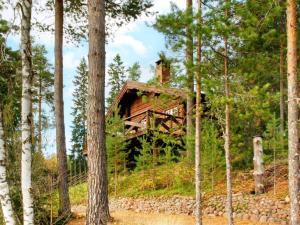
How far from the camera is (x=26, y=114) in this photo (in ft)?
25.2

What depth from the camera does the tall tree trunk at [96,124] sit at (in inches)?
305

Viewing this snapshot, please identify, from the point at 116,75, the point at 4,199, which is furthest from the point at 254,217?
the point at 116,75

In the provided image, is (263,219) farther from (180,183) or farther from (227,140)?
(180,183)

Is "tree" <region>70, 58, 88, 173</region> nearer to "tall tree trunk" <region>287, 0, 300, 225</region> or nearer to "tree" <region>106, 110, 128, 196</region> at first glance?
"tree" <region>106, 110, 128, 196</region>

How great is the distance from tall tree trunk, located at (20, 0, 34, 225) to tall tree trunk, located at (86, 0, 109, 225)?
1.03m

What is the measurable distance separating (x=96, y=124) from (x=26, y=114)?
1230mm

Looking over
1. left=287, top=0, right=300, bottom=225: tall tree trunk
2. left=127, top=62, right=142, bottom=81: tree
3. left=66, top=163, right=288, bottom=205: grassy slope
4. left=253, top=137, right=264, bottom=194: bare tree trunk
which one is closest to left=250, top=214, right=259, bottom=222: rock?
left=66, top=163, right=288, bottom=205: grassy slope

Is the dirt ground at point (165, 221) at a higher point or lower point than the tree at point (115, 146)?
lower

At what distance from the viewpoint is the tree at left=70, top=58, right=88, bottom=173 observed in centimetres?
4559

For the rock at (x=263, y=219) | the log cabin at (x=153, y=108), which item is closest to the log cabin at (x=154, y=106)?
the log cabin at (x=153, y=108)

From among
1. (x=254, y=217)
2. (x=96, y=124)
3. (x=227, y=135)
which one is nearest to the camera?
(x=96, y=124)

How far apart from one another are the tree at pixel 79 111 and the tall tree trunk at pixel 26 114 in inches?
1453

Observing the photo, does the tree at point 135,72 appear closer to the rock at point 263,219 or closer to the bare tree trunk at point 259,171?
the bare tree trunk at point 259,171

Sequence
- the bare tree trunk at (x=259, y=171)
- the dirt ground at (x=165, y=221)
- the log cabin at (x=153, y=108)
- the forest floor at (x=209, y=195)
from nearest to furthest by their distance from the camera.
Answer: the log cabin at (x=153, y=108) → the dirt ground at (x=165, y=221) → the forest floor at (x=209, y=195) → the bare tree trunk at (x=259, y=171)
